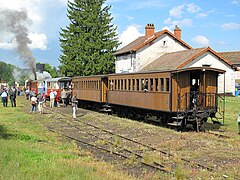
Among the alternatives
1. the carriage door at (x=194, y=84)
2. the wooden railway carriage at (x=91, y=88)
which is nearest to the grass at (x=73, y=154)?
the carriage door at (x=194, y=84)

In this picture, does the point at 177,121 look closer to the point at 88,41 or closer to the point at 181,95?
the point at 181,95

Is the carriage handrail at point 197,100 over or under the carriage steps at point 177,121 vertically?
over

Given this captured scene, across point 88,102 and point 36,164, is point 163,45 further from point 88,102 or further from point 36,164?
point 36,164

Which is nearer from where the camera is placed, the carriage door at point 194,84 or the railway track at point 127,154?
the railway track at point 127,154

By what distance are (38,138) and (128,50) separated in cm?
3077

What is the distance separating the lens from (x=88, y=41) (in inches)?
2044

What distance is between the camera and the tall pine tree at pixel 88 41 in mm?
50969

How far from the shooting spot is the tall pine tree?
50969 millimetres

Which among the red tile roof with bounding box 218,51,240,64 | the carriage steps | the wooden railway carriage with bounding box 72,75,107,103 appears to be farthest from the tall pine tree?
the carriage steps

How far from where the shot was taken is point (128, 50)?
4491cm

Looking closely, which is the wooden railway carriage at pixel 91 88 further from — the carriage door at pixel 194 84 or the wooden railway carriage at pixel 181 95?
the carriage door at pixel 194 84

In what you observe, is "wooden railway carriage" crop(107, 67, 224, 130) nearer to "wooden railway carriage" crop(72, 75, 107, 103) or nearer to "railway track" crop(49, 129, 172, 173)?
"railway track" crop(49, 129, 172, 173)

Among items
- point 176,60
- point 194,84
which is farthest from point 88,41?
point 194,84

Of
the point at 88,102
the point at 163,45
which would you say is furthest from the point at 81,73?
the point at 88,102
